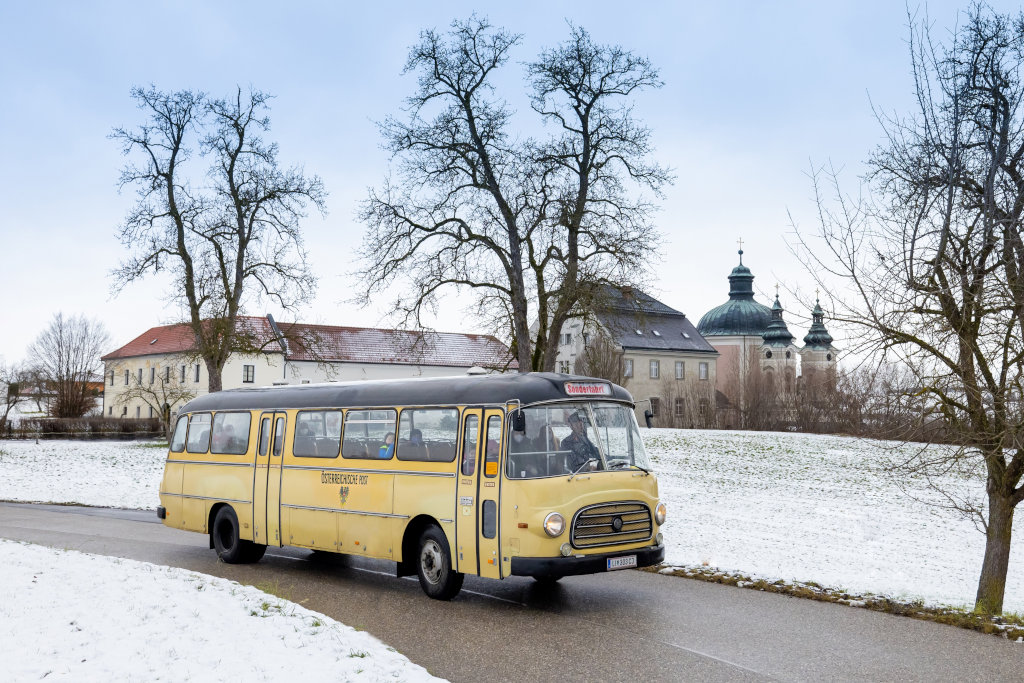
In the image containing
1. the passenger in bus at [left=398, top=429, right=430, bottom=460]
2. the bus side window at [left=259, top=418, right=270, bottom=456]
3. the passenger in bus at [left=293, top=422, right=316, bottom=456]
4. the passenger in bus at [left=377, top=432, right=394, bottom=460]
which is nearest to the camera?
the passenger in bus at [left=398, top=429, right=430, bottom=460]

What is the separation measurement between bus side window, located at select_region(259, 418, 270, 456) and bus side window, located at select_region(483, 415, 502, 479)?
481 cm

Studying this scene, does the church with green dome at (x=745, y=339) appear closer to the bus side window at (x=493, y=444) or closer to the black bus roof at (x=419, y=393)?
the black bus roof at (x=419, y=393)

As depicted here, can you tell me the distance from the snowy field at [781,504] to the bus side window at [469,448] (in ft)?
15.3

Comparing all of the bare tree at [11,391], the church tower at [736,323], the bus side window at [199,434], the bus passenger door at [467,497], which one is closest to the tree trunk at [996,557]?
the bus passenger door at [467,497]

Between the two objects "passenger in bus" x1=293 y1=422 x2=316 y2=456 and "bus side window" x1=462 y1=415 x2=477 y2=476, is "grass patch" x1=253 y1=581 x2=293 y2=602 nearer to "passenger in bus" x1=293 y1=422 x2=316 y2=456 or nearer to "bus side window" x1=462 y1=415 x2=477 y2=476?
"passenger in bus" x1=293 y1=422 x2=316 y2=456

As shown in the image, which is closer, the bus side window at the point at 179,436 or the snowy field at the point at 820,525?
the snowy field at the point at 820,525

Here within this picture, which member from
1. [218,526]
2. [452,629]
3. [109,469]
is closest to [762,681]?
[452,629]

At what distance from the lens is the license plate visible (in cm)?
1019

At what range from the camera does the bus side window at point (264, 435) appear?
14.1 metres

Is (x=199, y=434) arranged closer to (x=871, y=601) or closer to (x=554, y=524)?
(x=554, y=524)

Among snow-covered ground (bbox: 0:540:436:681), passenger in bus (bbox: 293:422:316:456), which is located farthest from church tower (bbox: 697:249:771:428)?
snow-covered ground (bbox: 0:540:436:681)

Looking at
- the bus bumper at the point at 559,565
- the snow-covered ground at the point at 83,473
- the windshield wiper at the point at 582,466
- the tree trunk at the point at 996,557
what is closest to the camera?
the bus bumper at the point at 559,565

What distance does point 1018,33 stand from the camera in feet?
36.8

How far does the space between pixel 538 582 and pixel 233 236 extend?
3324cm
